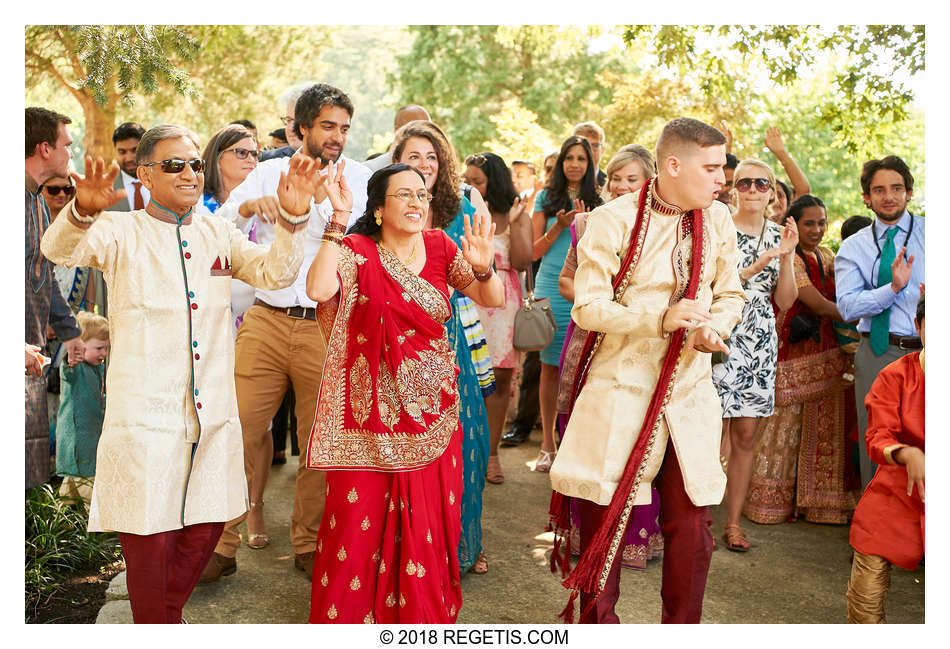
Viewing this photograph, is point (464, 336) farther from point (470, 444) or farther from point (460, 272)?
point (460, 272)

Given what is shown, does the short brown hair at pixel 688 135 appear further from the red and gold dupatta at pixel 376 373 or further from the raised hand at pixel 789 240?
the raised hand at pixel 789 240

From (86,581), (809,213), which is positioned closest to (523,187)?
(809,213)

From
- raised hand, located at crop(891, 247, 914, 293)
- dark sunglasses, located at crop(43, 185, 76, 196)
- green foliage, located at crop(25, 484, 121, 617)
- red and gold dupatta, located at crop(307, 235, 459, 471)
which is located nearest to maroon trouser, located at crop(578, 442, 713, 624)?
red and gold dupatta, located at crop(307, 235, 459, 471)

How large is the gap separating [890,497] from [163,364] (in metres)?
2.93

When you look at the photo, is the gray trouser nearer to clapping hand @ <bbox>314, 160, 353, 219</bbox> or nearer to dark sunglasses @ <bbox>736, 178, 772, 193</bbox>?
dark sunglasses @ <bbox>736, 178, 772, 193</bbox>

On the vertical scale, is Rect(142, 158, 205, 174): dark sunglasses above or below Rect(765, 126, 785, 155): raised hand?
below

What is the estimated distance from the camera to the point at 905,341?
5.30 m

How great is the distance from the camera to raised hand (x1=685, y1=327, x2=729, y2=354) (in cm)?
352

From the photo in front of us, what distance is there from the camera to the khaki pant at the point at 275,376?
4746 millimetres

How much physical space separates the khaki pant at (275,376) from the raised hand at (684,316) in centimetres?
189

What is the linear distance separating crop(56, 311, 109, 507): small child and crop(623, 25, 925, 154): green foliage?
4.61 m

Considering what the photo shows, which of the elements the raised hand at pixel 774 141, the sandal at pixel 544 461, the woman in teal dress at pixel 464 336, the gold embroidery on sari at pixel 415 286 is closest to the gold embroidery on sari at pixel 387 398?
the gold embroidery on sari at pixel 415 286

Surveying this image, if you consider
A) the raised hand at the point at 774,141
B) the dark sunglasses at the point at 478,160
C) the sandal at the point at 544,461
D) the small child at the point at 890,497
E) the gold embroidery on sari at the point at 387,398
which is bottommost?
the sandal at the point at 544,461

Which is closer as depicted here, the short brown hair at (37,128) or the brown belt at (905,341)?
the short brown hair at (37,128)
